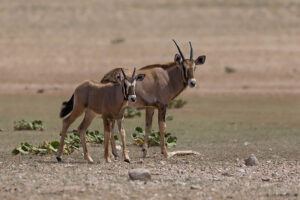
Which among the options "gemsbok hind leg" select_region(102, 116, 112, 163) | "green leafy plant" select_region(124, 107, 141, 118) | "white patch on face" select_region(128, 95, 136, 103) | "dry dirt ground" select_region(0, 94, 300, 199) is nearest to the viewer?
"dry dirt ground" select_region(0, 94, 300, 199)

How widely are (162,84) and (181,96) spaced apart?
15.5 metres

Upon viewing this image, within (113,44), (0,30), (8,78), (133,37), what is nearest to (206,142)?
(8,78)

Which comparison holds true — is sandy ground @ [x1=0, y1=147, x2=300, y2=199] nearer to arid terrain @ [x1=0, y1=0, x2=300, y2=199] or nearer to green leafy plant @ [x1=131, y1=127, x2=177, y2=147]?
arid terrain @ [x1=0, y1=0, x2=300, y2=199]

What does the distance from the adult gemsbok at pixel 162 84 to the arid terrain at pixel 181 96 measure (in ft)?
2.09

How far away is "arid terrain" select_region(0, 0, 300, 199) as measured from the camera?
32.6ft

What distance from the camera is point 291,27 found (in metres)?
49.2

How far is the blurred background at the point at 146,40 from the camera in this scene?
3309 cm

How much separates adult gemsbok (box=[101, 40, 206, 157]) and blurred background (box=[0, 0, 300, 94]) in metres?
16.4

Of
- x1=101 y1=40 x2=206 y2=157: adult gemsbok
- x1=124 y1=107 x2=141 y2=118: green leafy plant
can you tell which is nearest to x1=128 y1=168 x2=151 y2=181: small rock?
x1=101 y1=40 x2=206 y2=157: adult gemsbok

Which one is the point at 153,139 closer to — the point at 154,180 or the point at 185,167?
the point at 185,167

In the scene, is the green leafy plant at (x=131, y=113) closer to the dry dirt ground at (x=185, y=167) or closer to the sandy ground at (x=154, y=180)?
the dry dirt ground at (x=185, y=167)

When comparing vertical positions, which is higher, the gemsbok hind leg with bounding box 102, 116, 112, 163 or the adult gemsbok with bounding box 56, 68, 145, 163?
the adult gemsbok with bounding box 56, 68, 145, 163

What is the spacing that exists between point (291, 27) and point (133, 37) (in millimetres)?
10684

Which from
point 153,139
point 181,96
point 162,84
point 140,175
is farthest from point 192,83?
point 181,96
